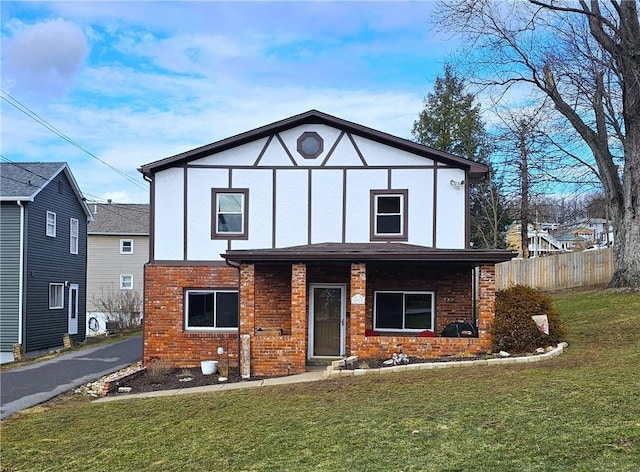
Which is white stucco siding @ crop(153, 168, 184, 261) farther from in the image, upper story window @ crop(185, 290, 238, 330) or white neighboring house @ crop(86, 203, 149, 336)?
white neighboring house @ crop(86, 203, 149, 336)

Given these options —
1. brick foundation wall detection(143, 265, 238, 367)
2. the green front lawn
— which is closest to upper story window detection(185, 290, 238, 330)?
brick foundation wall detection(143, 265, 238, 367)

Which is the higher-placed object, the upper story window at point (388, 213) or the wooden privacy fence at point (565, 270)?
the upper story window at point (388, 213)

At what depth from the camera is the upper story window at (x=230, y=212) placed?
51.7 ft

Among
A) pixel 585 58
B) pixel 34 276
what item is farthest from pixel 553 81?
pixel 34 276

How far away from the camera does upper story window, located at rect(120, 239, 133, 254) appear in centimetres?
3747

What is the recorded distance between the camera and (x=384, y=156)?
15.7 m

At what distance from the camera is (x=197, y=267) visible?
15664 mm

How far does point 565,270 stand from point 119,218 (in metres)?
25.8

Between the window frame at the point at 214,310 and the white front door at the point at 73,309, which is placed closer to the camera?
the window frame at the point at 214,310

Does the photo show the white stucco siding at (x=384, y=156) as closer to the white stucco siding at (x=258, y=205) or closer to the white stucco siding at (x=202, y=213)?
the white stucco siding at (x=258, y=205)

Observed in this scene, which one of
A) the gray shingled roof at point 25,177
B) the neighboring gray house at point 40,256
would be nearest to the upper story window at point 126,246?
the neighboring gray house at point 40,256

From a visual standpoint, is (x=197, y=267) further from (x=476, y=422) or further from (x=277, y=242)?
(x=476, y=422)

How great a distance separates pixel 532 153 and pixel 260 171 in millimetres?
15219

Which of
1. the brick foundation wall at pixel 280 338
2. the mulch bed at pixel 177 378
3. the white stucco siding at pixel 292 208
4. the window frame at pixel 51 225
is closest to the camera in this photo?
the mulch bed at pixel 177 378
